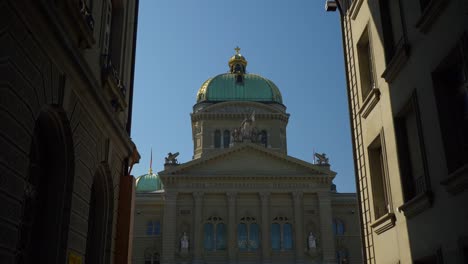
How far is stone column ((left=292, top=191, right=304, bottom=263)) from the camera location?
54.8m

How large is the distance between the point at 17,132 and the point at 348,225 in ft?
186

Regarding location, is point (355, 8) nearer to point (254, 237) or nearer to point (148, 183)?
point (254, 237)

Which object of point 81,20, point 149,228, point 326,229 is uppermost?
point 149,228

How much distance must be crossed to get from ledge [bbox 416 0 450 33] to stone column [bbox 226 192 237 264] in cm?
4687

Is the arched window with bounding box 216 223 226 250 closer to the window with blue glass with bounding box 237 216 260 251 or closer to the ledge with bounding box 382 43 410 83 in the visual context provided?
the window with blue glass with bounding box 237 216 260 251

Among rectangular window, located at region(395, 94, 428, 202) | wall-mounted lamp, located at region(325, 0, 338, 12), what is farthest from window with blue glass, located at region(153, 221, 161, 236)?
rectangular window, located at region(395, 94, 428, 202)

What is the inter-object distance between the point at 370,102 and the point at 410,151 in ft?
7.87

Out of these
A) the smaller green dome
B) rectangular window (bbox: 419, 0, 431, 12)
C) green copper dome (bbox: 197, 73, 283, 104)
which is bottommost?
rectangular window (bbox: 419, 0, 431, 12)

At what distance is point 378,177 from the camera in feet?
43.9

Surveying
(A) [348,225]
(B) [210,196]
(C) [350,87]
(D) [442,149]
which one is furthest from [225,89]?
(D) [442,149]

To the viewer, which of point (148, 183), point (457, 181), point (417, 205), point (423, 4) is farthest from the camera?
point (148, 183)

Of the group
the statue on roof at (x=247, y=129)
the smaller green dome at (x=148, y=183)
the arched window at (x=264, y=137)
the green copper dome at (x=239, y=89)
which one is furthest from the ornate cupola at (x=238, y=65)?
the smaller green dome at (x=148, y=183)

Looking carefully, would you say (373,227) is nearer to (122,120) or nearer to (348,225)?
(122,120)

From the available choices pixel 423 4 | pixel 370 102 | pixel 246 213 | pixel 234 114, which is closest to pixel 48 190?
pixel 423 4
